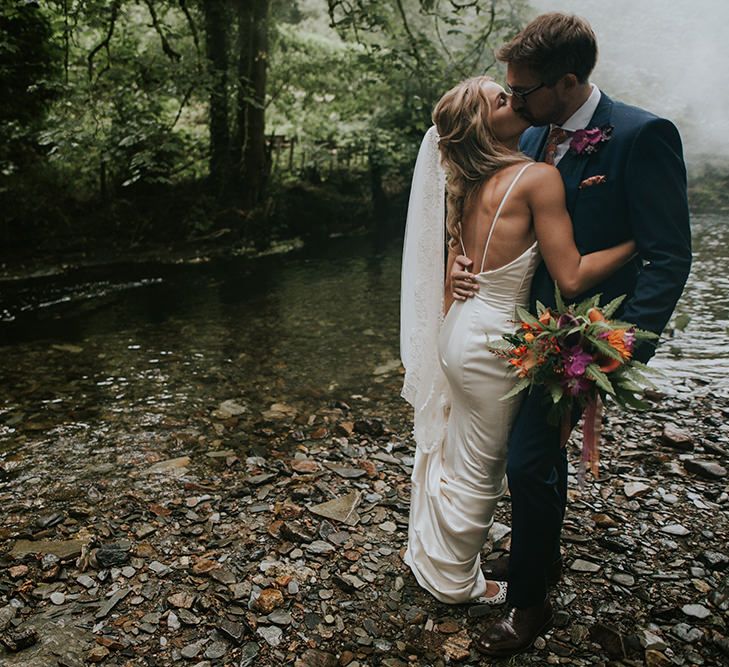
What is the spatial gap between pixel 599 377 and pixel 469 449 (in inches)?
35.4

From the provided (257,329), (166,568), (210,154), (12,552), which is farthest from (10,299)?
(166,568)

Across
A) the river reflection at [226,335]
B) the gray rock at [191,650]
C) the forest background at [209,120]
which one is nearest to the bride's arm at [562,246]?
the gray rock at [191,650]

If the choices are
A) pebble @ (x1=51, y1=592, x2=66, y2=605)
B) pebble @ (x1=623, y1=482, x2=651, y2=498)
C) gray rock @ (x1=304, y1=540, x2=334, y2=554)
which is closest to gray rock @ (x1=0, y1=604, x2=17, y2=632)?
pebble @ (x1=51, y1=592, x2=66, y2=605)

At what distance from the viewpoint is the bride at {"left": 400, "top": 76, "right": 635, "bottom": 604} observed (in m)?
2.72

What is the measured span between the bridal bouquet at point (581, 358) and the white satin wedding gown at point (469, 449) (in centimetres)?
29

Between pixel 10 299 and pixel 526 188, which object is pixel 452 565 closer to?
pixel 526 188

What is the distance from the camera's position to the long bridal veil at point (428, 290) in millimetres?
3471

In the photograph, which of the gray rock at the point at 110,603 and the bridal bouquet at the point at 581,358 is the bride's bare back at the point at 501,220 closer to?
the bridal bouquet at the point at 581,358

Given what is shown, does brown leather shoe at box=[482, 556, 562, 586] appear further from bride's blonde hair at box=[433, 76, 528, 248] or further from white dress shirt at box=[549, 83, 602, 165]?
white dress shirt at box=[549, 83, 602, 165]

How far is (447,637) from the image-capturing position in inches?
123

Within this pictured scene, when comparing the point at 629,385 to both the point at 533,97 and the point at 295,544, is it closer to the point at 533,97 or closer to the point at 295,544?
the point at 533,97

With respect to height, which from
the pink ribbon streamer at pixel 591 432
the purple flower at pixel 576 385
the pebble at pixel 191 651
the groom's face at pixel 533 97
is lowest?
the pebble at pixel 191 651

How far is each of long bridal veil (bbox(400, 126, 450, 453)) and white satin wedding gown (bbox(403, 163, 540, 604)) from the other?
147mm

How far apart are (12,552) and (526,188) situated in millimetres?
3595
